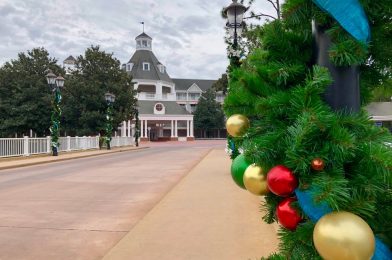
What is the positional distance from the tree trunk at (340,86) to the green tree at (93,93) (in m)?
38.3

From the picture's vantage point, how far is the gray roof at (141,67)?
8012 centimetres

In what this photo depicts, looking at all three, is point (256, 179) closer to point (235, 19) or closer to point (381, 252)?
point (381, 252)

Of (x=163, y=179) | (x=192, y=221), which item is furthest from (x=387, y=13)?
(x=163, y=179)

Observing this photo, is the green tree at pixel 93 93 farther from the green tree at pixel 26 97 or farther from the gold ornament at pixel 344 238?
the gold ornament at pixel 344 238

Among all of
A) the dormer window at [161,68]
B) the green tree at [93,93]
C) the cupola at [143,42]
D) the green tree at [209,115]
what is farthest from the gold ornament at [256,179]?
the cupola at [143,42]

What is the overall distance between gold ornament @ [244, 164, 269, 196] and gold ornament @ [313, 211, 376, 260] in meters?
0.40

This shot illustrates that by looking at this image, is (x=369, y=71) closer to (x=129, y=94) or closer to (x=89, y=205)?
(x=89, y=205)

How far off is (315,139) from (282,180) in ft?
0.62

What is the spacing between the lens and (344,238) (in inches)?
50.1

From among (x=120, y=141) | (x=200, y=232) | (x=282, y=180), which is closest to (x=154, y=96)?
(x=120, y=141)

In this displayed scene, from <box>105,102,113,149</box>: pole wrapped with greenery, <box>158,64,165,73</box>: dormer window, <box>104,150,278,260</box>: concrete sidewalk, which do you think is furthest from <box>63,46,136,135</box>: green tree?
<box>158,64,165,73</box>: dormer window

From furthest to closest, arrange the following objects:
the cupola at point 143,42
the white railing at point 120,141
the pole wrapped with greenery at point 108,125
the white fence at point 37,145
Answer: the cupola at point 143,42 < the white railing at point 120,141 < the pole wrapped with greenery at point 108,125 < the white fence at point 37,145

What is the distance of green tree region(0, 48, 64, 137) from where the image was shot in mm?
→ 38094

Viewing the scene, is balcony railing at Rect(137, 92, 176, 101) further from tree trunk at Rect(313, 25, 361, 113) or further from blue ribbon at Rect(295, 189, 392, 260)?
blue ribbon at Rect(295, 189, 392, 260)
